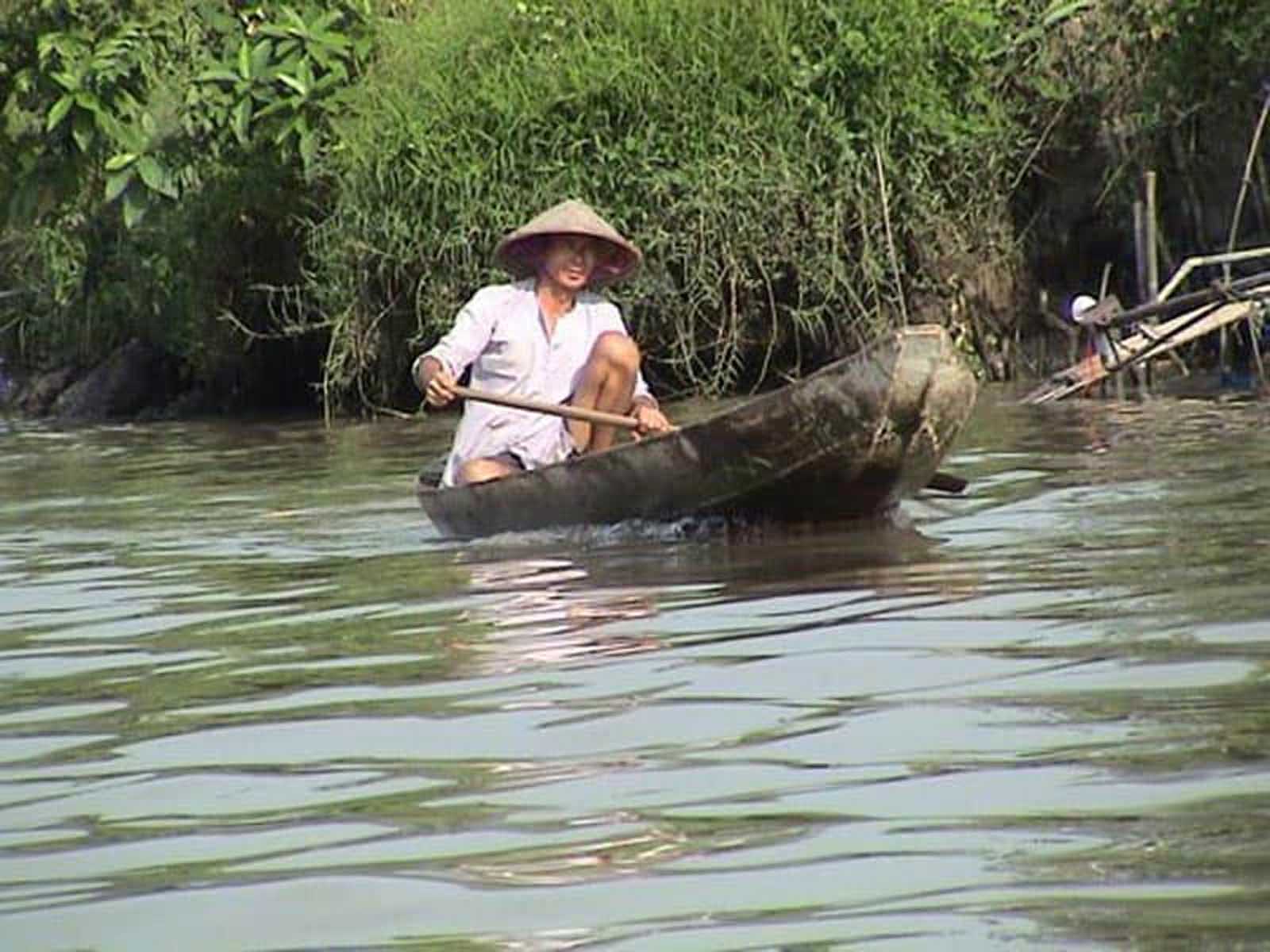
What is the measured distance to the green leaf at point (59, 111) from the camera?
16281 millimetres

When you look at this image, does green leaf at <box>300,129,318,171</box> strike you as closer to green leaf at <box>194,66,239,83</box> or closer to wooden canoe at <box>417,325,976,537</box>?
green leaf at <box>194,66,239,83</box>

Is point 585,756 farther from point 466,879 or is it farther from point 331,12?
point 331,12

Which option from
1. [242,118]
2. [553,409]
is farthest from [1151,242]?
[553,409]

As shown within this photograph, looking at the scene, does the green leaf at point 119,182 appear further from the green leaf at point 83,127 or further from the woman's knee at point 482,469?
the woman's knee at point 482,469

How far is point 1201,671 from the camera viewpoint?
5.26 m

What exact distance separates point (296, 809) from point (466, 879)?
684mm

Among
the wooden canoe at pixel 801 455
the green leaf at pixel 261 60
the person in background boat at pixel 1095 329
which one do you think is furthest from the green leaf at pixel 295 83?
the wooden canoe at pixel 801 455

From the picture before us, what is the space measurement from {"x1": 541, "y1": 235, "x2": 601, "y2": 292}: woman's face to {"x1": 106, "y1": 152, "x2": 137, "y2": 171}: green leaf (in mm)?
7996

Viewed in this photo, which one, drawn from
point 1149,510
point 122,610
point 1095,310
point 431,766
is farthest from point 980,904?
point 1095,310

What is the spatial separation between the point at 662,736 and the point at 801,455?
10.9ft

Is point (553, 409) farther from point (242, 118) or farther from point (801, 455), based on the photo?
point (242, 118)

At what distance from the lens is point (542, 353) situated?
9055 millimetres

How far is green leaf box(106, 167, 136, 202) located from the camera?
1667 cm

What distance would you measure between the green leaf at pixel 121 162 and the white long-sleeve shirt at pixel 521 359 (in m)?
7.86
